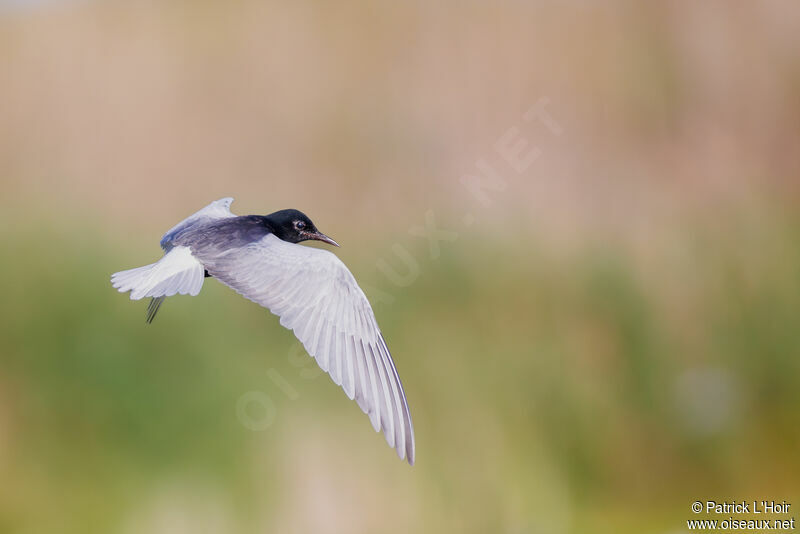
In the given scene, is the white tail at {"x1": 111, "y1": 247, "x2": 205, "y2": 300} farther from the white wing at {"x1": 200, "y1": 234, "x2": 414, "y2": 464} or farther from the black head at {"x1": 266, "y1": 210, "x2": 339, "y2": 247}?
the black head at {"x1": 266, "y1": 210, "x2": 339, "y2": 247}

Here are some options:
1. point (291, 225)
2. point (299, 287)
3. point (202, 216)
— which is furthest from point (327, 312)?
point (202, 216)

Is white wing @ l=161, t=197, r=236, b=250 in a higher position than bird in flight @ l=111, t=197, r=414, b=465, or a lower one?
higher

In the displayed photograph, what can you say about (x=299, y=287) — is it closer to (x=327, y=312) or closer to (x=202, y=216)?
(x=327, y=312)

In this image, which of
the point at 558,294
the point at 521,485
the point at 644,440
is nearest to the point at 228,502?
the point at 521,485

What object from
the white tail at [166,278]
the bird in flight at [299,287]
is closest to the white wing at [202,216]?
the bird in flight at [299,287]

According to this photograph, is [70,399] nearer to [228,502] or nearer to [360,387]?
[228,502]

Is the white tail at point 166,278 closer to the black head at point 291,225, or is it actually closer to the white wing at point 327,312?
the white wing at point 327,312

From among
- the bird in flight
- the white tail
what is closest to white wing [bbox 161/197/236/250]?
the bird in flight
